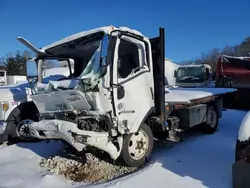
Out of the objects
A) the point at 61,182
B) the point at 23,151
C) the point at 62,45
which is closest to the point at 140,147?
the point at 61,182

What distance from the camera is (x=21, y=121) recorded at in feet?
24.0

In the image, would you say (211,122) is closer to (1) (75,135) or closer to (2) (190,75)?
(1) (75,135)

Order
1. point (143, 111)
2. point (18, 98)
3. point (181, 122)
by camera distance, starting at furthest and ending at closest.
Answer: point (18, 98) → point (181, 122) → point (143, 111)

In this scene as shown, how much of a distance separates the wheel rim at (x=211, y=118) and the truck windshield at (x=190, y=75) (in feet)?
35.1

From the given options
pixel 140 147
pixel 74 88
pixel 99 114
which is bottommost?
pixel 140 147

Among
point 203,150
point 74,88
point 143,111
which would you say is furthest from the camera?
point 203,150

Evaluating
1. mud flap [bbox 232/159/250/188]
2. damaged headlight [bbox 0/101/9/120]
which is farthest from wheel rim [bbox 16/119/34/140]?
mud flap [bbox 232/159/250/188]

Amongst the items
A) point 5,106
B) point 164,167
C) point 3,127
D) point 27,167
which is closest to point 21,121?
point 3,127

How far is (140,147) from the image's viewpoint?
209 inches

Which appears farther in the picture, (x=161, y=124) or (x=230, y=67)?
(x=230, y=67)

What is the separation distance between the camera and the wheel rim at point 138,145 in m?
5.13

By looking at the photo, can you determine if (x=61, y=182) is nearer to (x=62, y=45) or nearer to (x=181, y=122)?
(x=62, y=45)

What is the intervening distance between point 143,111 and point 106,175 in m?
1.34

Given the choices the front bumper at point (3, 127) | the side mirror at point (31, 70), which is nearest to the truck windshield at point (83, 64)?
the side mirror at point (31, 70)
